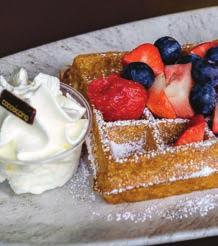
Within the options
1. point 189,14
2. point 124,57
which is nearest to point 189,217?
point 124,57

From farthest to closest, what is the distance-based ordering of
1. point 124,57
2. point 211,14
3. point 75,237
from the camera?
point 211,14 → point 124,57 → point 75,237

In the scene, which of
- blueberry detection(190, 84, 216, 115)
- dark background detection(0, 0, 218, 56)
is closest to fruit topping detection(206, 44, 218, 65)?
blueberry detection(190, 84, 216, 115)

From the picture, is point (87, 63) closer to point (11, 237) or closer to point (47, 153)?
point (47, 153)

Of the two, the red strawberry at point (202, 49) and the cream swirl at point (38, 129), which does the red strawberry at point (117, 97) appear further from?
the red strawberry at point (202, 49)

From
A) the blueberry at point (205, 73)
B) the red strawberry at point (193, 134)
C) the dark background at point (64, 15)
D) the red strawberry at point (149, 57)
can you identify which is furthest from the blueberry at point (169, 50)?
the dark background at point (64, 15)

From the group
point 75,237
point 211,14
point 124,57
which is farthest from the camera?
point 211,14

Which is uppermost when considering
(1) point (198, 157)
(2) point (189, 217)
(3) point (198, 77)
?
(3) point (198, 77)

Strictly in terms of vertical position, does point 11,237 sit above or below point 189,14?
below

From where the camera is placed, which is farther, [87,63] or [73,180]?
[87,63]

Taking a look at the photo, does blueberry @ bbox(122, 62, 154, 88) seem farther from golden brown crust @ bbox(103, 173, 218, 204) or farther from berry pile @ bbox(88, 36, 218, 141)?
golden brown crust @ bbox(103, 173, 218, 204)
